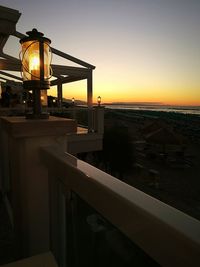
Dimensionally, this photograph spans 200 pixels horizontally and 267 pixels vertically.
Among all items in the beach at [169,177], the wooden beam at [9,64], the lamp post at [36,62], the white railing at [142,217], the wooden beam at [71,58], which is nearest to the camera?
the white railing at [142,217]

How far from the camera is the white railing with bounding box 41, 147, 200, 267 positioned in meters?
0.53

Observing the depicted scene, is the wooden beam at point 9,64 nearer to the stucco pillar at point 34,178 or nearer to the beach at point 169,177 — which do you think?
the stucco pillar at point 34,178

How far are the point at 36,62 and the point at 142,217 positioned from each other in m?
1.58

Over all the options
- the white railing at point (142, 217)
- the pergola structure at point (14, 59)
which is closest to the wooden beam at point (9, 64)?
the pergola structure at point (14, 59)

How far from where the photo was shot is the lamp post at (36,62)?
5.91ft

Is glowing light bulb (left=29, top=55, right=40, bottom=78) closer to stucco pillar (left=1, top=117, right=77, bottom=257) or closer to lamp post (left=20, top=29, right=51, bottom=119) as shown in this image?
lamp post (left=20, top=29, right=51, bottom=119)

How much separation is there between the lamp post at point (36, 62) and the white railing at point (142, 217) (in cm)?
87

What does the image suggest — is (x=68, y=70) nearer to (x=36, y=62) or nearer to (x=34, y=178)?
(x=36, y=62)

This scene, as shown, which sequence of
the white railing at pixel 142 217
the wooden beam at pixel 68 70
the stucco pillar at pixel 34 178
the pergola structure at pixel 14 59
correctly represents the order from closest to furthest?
the white railing at pixel 142 217, the stucco pillar at pixel 34 178, the pergola structure at pixel 14 59, the wooden beam at pixel 68 70

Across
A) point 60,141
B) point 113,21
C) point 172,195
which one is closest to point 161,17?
point 113,21

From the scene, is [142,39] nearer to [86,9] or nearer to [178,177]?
[86,9]

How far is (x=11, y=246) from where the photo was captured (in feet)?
8.34

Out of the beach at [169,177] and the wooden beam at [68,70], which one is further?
the beach at [169,177]

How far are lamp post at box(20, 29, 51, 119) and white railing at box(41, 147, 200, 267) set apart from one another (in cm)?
87
